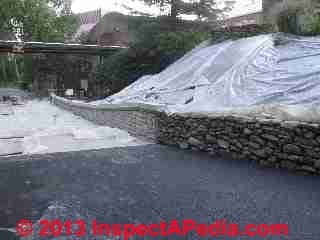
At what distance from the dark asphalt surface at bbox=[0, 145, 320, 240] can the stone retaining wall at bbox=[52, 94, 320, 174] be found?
215mm

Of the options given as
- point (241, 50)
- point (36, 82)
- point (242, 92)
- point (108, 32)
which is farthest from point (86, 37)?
point (242, 92)

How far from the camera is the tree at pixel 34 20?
27.2 metres

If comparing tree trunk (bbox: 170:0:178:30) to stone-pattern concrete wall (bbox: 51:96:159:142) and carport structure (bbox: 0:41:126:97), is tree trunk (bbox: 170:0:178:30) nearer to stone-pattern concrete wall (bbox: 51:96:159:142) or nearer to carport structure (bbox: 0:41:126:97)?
carport structure (bbox: 0:41:126:97)

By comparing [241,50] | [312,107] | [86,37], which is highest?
[86,37]

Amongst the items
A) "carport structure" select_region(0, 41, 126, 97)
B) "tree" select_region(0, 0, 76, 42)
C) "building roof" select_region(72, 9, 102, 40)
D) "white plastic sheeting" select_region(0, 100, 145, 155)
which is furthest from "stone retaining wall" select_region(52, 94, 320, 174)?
"tree" select_region(0, 0, 76, 42)

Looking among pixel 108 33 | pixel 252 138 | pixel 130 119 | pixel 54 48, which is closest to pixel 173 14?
pixel 54 48

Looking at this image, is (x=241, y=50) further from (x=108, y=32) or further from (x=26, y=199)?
(x=108, y=32)

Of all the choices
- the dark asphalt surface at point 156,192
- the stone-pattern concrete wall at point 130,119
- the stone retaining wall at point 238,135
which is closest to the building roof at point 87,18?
the stone-pattern concrete wall at point 130,119

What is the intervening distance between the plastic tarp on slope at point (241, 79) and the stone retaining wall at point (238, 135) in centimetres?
26

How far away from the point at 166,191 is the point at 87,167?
5.06 feet

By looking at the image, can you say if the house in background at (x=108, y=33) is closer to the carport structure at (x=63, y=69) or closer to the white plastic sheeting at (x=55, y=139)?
the carport structure at (x=63, y=69)

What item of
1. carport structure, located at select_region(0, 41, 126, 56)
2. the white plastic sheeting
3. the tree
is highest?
the tree

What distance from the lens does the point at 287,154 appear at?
4.18m

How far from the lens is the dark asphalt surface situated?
2.96 m
